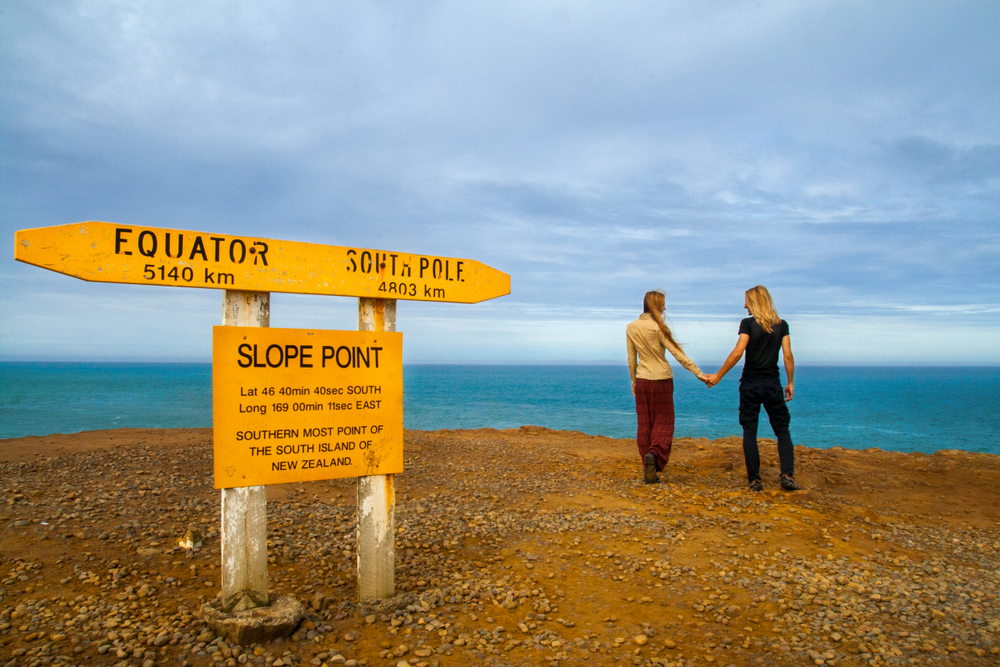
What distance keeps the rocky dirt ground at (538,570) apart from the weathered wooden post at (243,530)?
1.02 ft

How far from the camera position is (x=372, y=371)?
4301 millimetres

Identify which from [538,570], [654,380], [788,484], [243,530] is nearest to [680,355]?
[654,380]

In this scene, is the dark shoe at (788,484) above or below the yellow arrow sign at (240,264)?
below

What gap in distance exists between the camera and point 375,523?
171 inches

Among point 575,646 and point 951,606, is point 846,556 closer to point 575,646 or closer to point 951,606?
point 951,606

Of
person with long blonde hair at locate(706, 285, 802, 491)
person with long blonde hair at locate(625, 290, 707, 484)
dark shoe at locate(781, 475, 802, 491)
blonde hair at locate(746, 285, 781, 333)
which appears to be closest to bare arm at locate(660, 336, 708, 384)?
person with long blonde hair at locate(625, 290, 707, 484)

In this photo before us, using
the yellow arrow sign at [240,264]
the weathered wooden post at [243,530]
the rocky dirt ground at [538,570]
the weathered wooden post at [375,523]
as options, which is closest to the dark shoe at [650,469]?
the rocky dirt ground at [538,570]

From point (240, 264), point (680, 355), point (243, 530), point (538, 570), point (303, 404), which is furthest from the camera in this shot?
point (680, 355)

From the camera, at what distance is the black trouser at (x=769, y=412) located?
23.1 ft

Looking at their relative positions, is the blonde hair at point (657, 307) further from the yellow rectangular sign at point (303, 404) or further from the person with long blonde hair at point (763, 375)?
the yellow rectangular sign at point (303, 404)

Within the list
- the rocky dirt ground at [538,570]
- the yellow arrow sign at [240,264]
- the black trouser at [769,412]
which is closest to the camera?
the yellow arrow sign at [240,264]

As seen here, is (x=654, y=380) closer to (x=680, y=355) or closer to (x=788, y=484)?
(x=680, y=355)

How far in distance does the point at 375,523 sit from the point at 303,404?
112cm

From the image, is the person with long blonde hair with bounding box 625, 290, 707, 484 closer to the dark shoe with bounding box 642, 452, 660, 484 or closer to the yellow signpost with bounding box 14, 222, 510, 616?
the dark shoe with bounding box 642, 452, 660, 484
